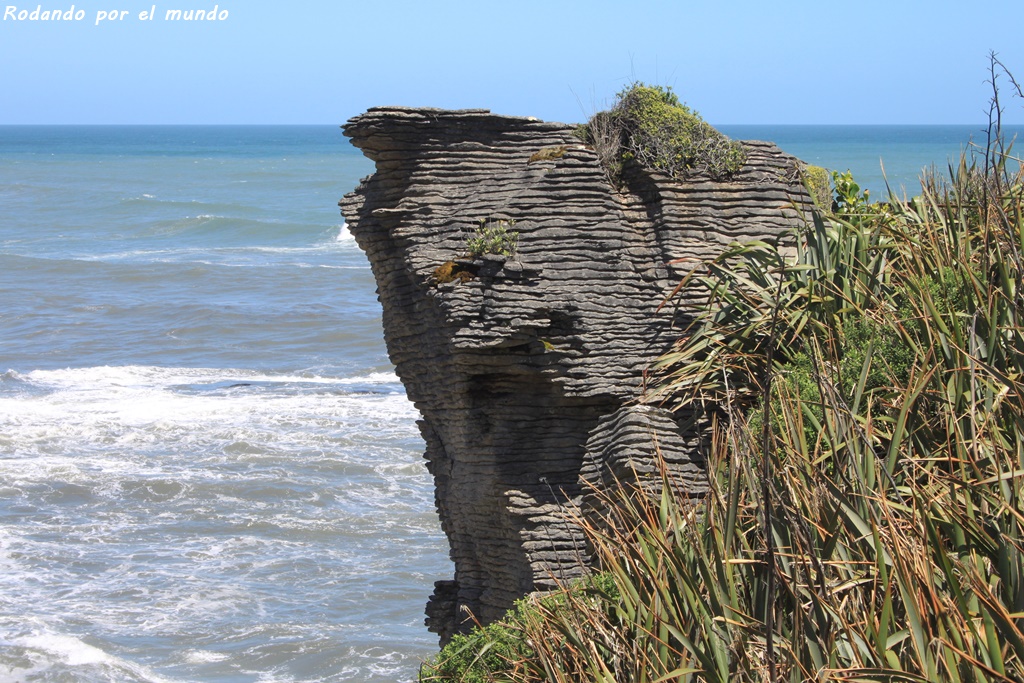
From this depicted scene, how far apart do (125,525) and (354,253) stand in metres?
29.9

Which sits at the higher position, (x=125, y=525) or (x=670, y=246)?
(x=670, y=246)

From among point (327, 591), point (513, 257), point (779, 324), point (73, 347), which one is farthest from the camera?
point (73, 347)

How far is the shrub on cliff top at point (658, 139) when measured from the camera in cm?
1097

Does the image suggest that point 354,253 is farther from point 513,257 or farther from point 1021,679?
point 1021,679

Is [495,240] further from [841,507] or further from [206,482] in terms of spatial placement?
[206,482]

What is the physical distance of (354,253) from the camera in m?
46.7

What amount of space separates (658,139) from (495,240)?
1.90 m

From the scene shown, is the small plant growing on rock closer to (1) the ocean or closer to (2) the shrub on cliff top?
(2) the shrub on cliff top

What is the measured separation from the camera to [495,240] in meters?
10.2

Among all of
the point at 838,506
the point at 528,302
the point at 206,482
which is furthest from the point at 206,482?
the point at 838,506

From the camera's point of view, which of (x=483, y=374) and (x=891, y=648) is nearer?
(x=891, y=648)

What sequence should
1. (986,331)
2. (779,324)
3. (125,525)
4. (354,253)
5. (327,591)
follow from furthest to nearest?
(354,253) < (125,525) < (327,591) < (779,324) < (986,331)

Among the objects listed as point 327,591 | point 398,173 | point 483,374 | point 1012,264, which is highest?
point 398,173

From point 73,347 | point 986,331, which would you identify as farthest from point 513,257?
point 73,347
